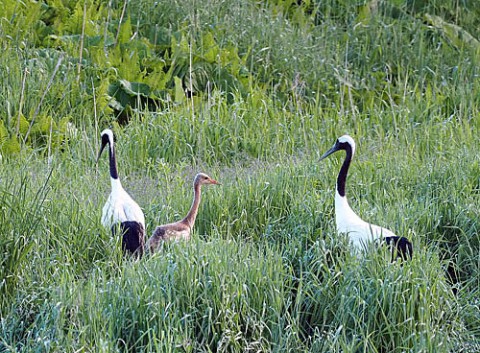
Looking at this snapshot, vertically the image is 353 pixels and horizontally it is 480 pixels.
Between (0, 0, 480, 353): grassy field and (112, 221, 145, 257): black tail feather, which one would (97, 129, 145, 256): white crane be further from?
(0, 0, 480, 353): grassy field

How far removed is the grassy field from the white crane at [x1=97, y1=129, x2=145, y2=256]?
117mm

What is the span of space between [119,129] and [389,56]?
10.4ft

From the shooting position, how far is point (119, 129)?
24.5 ft

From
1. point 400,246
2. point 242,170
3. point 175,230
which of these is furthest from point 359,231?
point 242,170

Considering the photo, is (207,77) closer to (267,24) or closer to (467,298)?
(267,24)

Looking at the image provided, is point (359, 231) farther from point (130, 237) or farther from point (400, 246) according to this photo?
point (130, 237)

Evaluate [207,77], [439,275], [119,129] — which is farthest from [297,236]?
[207,77]

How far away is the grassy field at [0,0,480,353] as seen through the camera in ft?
15.0

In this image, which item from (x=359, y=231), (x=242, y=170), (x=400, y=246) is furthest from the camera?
(x=242, y=170)

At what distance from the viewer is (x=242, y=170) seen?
671 cm

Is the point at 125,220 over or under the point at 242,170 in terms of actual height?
over

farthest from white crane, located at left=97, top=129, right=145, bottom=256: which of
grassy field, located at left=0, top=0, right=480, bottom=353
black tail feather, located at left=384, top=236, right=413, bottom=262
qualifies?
black tail feather, located at left=384, top=236, right=413, bottom=262

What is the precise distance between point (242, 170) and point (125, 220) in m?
1.50

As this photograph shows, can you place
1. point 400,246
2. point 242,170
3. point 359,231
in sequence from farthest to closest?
point 242,170 → point 359,231 → point 400,246
